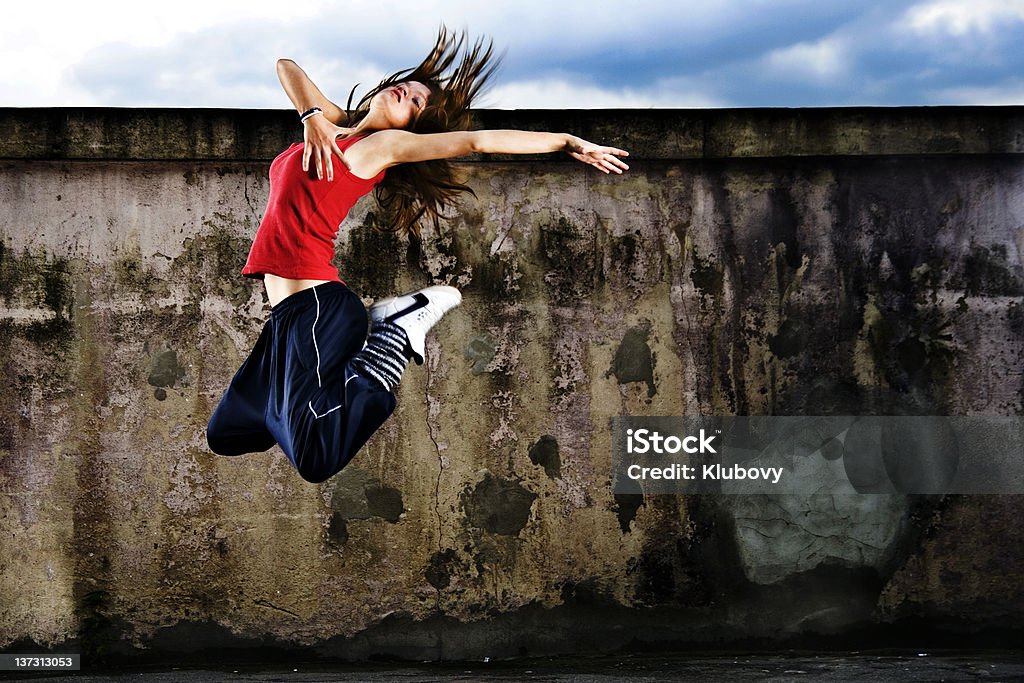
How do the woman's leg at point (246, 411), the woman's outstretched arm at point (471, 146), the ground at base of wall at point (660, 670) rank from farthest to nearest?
1. the woman's outstretched arm at point (471, 146)
2. the woman's leg at point (246, 411)
3. the ground at base of wall at point (660, 670)

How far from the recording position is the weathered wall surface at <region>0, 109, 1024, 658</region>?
14.7ft

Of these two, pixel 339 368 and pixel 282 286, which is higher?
pixel 282 286

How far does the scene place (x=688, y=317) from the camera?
4.59m

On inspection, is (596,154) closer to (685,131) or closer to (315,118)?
(685,131)

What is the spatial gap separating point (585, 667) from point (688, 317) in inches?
65.3

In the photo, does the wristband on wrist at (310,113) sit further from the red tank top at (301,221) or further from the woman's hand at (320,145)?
the red tank top at (301,221)

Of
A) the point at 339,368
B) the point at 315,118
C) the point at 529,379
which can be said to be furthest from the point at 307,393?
the point at 315,118

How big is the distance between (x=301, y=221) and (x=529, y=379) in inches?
49.5

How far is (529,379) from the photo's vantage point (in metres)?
4.57

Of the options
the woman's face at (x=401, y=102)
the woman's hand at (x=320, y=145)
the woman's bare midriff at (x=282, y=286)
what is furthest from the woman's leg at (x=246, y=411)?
the woman's face at (x=401, y=102)

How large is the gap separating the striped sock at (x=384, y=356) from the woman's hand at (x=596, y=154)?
115 cm

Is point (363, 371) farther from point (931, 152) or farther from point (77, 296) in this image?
point (931, 152)

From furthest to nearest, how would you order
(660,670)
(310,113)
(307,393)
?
1. (310,113)
2. (660,670)
3. (307,393)

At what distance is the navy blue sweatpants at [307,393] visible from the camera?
4.00 meters
